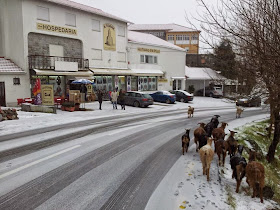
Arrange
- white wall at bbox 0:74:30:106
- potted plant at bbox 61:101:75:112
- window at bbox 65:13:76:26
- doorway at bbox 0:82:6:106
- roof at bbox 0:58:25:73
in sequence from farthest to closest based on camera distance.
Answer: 1. window at bbox 65:13:76:26
2. white wall at bbox 0:74:30:106
3. doorway at bbox 0:82:6:106
4. roof at bbox 0:58:25:73
5. potted plant at bbox 61:101:75:112

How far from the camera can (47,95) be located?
18.7 m

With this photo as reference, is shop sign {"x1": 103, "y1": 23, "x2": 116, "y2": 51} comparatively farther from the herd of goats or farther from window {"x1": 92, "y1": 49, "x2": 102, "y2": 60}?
the herd of goats

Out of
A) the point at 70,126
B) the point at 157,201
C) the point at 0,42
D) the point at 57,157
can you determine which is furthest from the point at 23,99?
the point at 157,201

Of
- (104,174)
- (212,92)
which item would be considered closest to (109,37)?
(212,92)

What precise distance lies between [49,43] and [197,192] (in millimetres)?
21789

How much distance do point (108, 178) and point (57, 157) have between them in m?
2.39

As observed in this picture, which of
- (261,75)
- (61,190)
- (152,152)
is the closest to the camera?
(61,190)

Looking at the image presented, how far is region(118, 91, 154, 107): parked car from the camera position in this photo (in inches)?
900

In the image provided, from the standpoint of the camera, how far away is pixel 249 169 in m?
5.69

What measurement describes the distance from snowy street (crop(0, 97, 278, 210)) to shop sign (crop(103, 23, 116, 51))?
1880 centimetres

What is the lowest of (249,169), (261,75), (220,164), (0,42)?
(220,164)

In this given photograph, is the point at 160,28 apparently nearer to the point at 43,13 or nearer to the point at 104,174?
the point at 43,13

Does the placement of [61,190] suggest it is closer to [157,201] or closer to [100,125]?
[157,201]

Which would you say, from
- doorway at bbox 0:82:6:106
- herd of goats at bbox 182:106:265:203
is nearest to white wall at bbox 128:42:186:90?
doorway at bbox 0:82:6:106
